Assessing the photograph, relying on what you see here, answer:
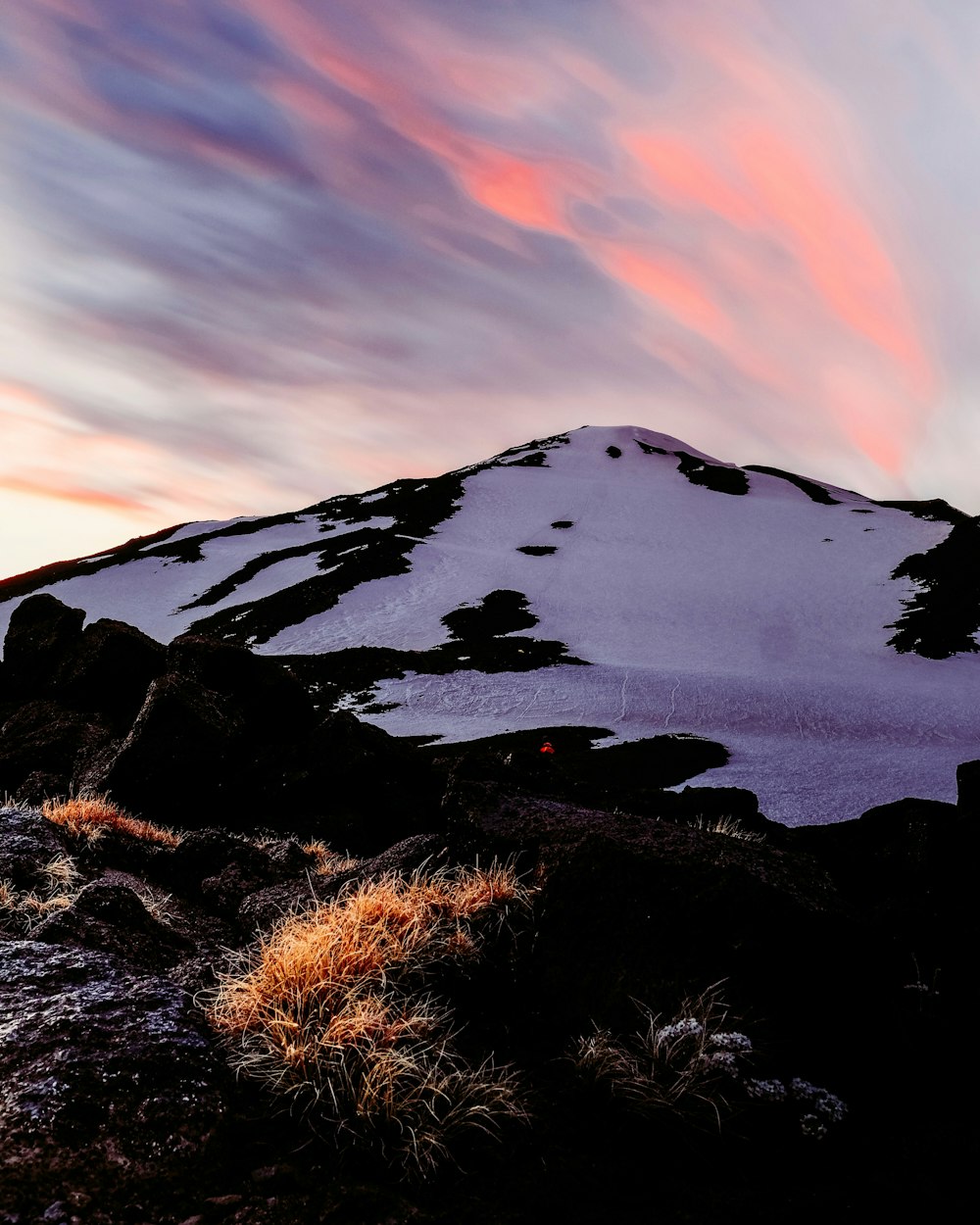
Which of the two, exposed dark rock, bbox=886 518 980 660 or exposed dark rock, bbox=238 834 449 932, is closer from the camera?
exposed dark rock, bbox=238 834 449 932

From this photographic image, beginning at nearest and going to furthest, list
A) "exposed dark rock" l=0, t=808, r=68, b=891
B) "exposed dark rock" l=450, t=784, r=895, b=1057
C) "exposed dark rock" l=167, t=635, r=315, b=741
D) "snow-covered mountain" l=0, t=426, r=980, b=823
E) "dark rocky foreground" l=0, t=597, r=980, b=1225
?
"dark rocky foreground" l=0, t=597, r=980, b=1225, "exposed dark rock" l=450, t=784, r=895, b=1057, "exposed dark rock" l=0, t=808, r=68, b=891, "exposed dark rock" l=167, t=635, r=315, b=741, "snow-covered mountain" l=0, t=426, r=980, b=823

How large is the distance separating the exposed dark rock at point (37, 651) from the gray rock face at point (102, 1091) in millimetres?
20545

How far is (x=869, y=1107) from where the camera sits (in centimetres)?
379

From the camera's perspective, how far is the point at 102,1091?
10.8 feet

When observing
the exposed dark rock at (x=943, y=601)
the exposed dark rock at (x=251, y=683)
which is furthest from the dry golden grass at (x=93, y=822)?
the exposed dark rock at (x=943, y=601)

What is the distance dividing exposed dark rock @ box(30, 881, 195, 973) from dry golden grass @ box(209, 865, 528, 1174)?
2.21 feet

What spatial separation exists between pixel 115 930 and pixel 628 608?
64.7 metres

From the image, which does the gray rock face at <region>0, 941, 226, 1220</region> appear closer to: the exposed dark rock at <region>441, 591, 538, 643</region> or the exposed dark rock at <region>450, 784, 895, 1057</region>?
→ the exposed dark rock at <region>450, 784, 895, 1057</region>

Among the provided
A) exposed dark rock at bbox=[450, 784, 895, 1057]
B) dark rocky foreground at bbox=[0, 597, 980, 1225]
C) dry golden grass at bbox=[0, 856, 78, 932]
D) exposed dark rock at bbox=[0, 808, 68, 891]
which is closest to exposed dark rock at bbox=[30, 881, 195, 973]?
dark rocky foreground at bbox=[0, 597, 980, 1225]

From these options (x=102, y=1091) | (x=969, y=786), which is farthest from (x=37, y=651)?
(x=969, y=786)

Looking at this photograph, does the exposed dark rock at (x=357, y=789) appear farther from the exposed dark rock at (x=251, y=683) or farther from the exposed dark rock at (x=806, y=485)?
the exposed dark rock at (x=806, y=485)

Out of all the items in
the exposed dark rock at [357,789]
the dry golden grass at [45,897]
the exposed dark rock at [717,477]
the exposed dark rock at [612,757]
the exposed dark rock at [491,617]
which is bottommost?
the exposed dark rock at [612,757]

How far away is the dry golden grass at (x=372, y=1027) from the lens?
3363mm

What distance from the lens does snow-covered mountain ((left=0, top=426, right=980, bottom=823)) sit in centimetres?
4125
